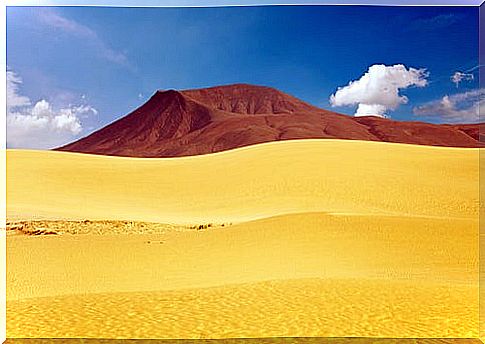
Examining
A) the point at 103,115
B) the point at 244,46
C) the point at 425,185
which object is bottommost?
the point at 425,185

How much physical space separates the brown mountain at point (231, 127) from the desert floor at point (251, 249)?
529cm

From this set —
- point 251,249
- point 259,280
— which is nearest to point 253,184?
point 251,249

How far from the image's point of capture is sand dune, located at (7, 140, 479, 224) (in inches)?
492

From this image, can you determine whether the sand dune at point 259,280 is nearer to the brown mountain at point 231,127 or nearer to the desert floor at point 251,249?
the desert floor at point 251,249

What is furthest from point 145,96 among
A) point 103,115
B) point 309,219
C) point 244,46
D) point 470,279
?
point 470,279

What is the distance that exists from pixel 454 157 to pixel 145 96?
930 centimetres

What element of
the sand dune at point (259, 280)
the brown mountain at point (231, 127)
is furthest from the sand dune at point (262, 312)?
the brown mountain at point (231, 127)

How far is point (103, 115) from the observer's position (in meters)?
19.1

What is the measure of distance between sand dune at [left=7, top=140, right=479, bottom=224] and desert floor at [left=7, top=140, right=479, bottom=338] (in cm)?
5

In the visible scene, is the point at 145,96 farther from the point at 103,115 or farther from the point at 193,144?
the point at 193,144

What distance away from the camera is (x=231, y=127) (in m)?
28.0

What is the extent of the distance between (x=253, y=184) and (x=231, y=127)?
44.1 ft

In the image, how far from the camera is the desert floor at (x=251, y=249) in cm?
518

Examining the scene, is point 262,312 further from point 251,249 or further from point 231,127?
point 231,127
